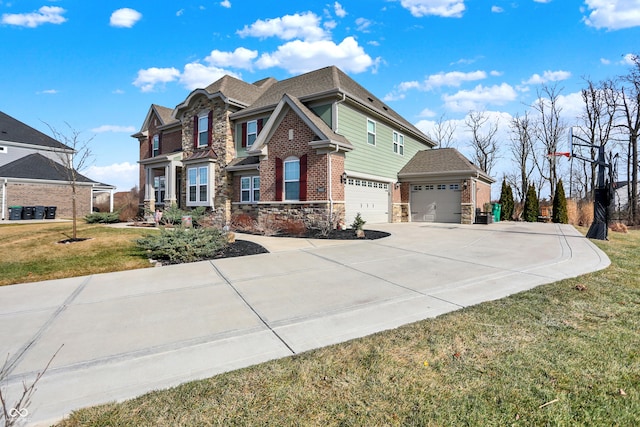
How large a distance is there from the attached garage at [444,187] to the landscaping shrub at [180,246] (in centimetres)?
1494

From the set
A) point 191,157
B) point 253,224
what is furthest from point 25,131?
point 253,224

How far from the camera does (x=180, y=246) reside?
8.07 meters

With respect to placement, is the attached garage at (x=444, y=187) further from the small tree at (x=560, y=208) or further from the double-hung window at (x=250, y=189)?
the double-hung window at (x=250, y=189)

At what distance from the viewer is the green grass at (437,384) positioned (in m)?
2.23

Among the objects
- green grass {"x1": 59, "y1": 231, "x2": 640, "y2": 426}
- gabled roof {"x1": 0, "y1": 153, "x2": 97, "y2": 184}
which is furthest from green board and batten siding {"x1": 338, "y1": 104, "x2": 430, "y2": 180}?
gabled roof {"x1": 0, "y1": 153, "x2": 97, "y2": 184}

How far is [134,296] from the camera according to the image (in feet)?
17.2

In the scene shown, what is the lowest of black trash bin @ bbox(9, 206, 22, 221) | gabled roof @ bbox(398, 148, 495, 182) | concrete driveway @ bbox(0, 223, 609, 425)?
concrete driveway @ bbox(0, 223, 609, 425)

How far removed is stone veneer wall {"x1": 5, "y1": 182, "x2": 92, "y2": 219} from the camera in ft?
74.7

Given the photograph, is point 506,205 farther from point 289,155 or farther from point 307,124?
point 289,155

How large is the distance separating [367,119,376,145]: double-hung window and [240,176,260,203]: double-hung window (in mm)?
6660

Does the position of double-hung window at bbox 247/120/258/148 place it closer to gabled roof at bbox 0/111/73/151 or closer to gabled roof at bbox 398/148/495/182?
gabled roof at bbox 398/148/495/182

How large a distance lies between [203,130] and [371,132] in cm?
1068

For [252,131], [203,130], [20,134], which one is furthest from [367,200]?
[20,134]

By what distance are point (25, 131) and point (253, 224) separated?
1127 inches
